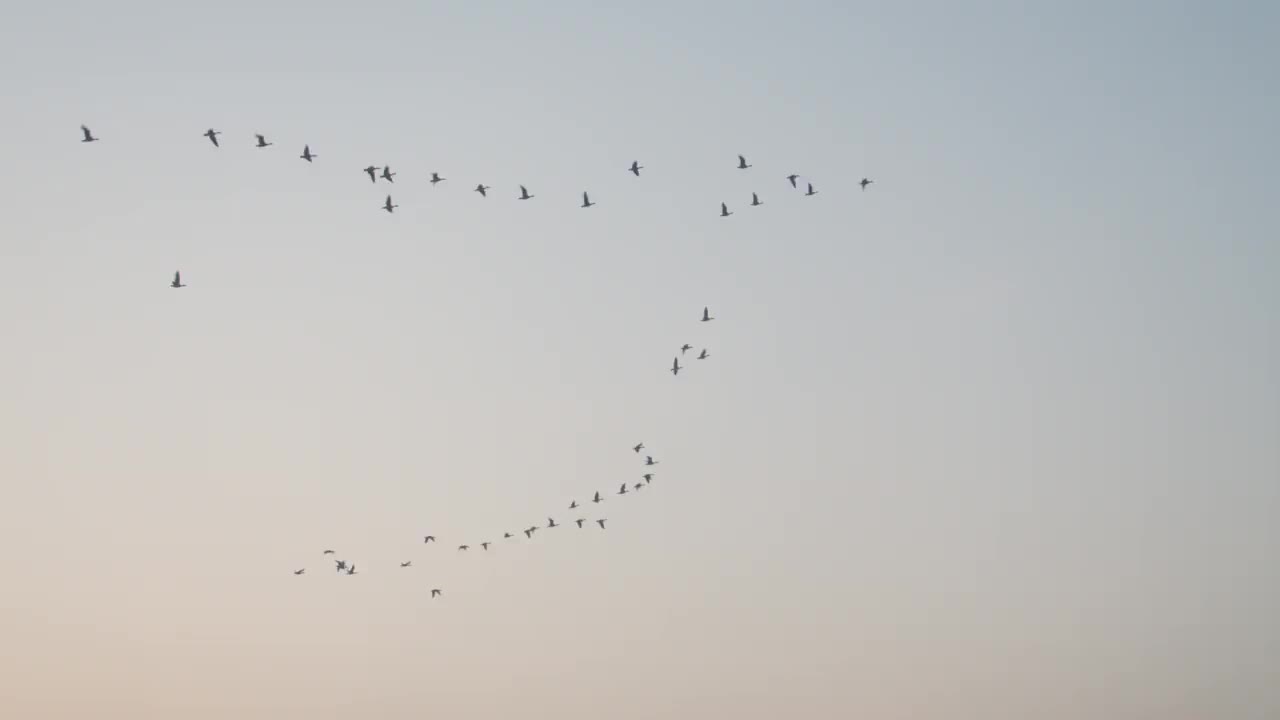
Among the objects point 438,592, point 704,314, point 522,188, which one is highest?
point 522,188

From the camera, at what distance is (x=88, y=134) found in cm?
14300

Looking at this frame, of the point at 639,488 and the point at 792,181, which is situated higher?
the point at 792,181

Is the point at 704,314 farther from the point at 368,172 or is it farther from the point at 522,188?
the point at 368,172

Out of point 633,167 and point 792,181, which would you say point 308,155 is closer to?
point 633,167

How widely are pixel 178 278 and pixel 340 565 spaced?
36875mm

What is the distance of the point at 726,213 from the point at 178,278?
42333 millimetres

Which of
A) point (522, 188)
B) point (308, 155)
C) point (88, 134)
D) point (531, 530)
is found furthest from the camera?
point (531, 530)

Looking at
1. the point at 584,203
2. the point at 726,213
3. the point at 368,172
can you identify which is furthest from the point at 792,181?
the point at 368,172

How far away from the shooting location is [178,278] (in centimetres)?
14588

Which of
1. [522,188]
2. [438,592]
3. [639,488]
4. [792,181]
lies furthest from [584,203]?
[438,592]

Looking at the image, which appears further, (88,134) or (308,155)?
(308,155)

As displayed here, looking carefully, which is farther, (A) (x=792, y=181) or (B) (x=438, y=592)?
(B) (x=438, y=592)

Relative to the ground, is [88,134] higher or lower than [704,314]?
higher

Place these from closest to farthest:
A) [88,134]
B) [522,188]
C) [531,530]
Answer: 1. [88,134]
2. [522,188]
3. [531,530]
